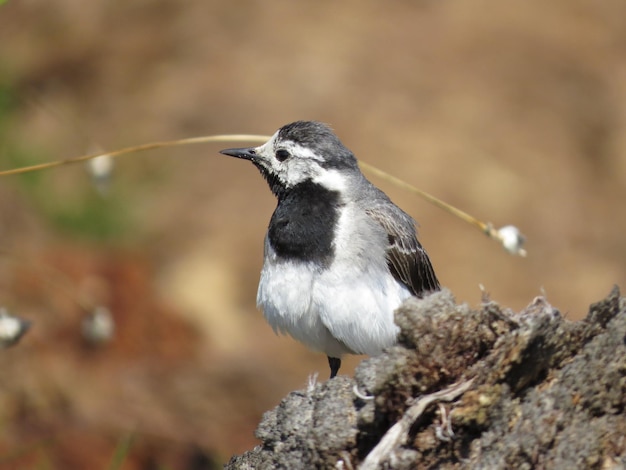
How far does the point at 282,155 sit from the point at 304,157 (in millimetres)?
173

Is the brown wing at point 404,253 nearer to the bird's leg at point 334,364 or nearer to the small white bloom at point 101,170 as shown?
the bird's leg at point 334,364

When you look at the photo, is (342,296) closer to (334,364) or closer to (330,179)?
(330,179)

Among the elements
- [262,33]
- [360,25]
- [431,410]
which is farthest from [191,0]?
[431,410]

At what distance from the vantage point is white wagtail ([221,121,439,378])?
6.80 metres

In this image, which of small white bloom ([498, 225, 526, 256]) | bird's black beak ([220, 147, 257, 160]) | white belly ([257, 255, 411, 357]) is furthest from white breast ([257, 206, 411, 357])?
small white bloom ([498, 225, 526, 256])

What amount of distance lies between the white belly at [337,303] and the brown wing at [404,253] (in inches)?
9.0

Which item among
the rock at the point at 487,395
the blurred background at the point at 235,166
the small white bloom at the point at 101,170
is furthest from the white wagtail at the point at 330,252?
the blurred background at the point at 235,166

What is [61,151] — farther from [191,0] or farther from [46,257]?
[46,257]

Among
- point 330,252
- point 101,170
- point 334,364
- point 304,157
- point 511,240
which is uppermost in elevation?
point 304,157

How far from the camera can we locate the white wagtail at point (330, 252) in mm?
6801

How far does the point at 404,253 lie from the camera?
24.2 ft

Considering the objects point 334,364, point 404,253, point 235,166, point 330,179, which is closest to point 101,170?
point 330,179

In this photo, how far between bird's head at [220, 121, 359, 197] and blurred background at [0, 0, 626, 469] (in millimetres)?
3270

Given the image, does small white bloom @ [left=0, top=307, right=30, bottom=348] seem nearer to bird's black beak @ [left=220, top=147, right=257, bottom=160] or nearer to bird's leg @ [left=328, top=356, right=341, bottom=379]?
bird's black beak @ [left=220, top=147, right=257, bottom=160]
